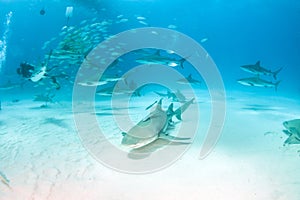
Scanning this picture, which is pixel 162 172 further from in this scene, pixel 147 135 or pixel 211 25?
pixel 211 25

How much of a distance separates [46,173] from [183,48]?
139 ft

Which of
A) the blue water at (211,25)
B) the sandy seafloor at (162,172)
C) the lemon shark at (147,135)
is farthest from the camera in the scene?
the blue water at (211,25)

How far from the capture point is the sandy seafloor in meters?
3.72

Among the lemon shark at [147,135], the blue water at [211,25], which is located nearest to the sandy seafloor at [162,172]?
the lemon shark at [147,135]

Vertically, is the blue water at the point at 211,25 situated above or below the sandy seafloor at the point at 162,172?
above

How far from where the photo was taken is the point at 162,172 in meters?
4.30

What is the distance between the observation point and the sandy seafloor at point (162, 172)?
372cm

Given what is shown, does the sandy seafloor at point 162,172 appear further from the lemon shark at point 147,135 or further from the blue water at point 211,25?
the blue water at point 211,25

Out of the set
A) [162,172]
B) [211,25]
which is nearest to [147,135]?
[162,172]

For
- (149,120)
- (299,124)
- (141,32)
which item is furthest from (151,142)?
(141,32)

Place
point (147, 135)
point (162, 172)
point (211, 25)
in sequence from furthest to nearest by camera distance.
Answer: point (211, 25), point (162, 172), point (147, 135)

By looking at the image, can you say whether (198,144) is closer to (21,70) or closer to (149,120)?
(149,120)

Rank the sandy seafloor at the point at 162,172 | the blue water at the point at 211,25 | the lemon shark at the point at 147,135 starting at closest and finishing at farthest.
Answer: the lemon shark at the point at 147,135
the sandy seafloor at the point at 162,172
the blue water at the point at 211,25

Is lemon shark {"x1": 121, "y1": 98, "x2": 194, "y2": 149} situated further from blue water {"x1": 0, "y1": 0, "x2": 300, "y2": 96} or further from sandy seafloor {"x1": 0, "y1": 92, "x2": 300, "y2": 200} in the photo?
blue water {"x1": 0, "y1": 0, "x2": 300, "y2": 96}
